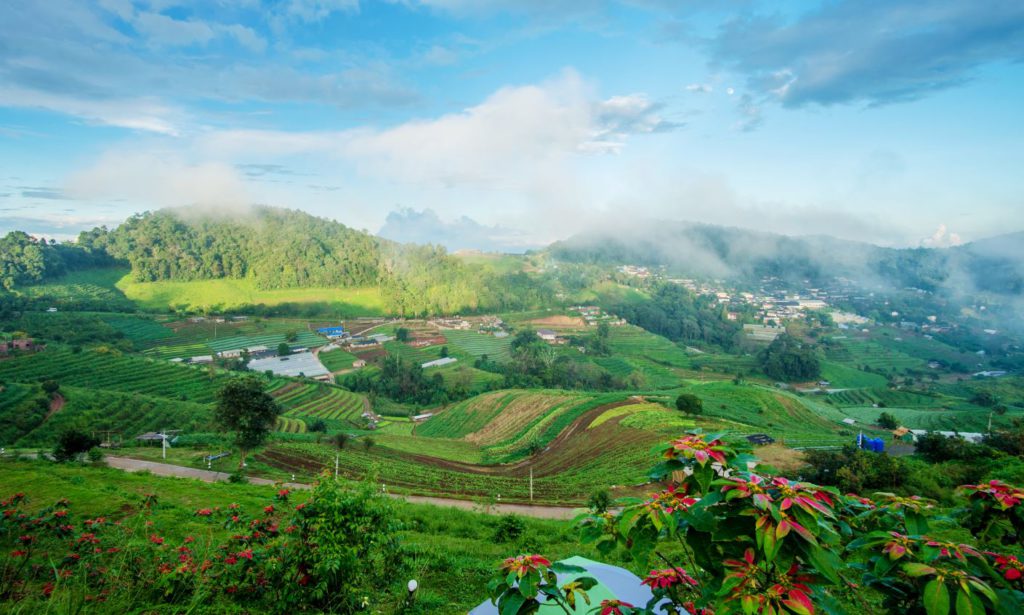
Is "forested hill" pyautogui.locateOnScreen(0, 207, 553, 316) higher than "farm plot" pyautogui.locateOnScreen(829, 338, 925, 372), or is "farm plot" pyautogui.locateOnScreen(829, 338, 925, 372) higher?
"forested hill" pyautogui.locateOnScreen(0, 207, 553, 316)

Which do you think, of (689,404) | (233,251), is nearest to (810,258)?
(689,404)

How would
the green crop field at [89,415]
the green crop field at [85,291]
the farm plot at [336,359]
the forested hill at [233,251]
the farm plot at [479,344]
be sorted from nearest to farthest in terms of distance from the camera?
the green crop field at [89,415]
the farm plot at [336,359]
the green crop field at [85,291]
the farm plot at [479,344]
the forested hill at [233,251]

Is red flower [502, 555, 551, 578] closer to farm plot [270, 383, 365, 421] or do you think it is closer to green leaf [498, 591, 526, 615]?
green leaf [498, 591, 526, 615]

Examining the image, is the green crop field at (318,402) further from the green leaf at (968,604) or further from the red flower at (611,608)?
the green leaf at (968,604)

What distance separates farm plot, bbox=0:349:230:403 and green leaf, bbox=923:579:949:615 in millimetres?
46734

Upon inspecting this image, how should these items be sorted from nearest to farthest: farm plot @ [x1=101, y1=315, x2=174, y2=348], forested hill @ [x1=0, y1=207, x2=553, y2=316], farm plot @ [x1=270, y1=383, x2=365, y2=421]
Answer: farm plot @ [x1=270, y1=383, x2=365, y2=421] → farm plot @ [x1=101, y1=315, x2=174, y2=348] → forested hill @ [x1=0, y1=207, x2=553, y2=316]

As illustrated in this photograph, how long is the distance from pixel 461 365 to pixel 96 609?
5797cm

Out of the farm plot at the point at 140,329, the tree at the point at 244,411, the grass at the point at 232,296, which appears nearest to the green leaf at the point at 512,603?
the tree at the point at 244,411

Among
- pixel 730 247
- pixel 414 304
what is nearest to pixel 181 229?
pixel 414 304

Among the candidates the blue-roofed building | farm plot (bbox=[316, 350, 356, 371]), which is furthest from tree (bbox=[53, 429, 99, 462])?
the blue-roofed building

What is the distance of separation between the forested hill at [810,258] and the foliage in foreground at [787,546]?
161 meters

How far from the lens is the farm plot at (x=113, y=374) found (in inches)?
1467

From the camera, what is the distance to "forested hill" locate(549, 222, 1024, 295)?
454 feet

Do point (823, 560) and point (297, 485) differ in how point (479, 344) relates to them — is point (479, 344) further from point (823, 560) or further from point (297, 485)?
point (823, 560)
